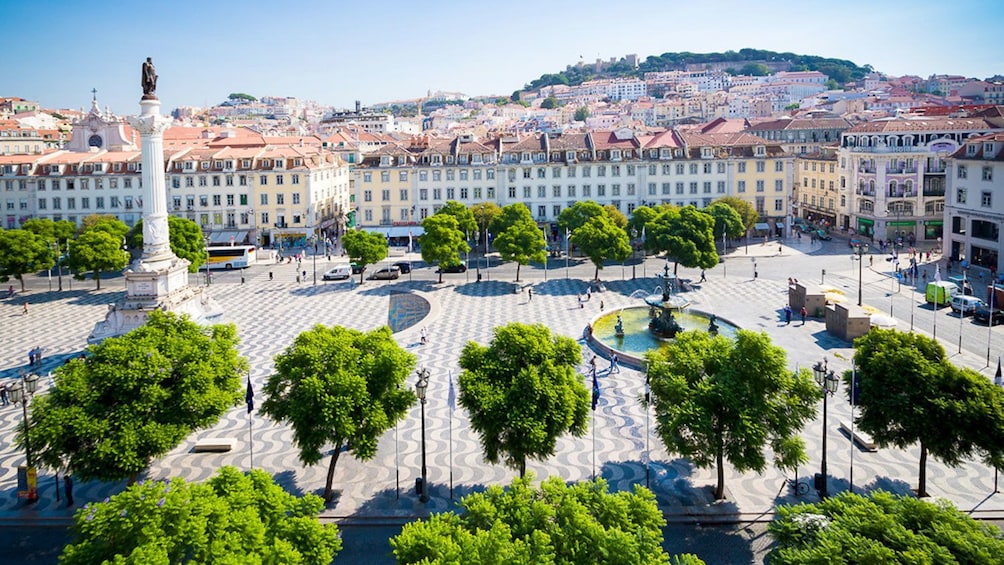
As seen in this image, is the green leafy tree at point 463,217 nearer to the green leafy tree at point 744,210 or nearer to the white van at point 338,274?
the white van at point 338,274

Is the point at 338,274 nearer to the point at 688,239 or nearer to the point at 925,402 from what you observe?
the point at 688,239

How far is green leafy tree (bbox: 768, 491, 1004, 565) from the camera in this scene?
12336mm

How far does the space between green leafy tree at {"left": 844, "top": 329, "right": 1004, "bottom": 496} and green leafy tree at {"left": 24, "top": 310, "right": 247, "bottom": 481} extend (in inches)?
685

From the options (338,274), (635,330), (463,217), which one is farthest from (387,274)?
(635,330)

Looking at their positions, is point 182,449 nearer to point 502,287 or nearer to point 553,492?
point 553,492

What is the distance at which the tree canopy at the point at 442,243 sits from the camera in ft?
177

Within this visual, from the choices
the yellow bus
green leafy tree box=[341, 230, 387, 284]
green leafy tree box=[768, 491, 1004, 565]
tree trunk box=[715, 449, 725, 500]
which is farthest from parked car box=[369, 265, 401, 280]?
green leafy tree box=[768, 491, 1004, 565]

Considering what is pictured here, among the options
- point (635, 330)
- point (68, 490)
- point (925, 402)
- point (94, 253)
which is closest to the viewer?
point (925, 402)

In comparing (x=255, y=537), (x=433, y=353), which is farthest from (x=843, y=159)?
(x=255, y=537)

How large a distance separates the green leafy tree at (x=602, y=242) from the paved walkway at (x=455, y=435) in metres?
2.41

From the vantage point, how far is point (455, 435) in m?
26.9

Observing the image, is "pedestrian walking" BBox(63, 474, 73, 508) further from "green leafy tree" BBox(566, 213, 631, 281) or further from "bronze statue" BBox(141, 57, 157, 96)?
"green leafy tree" BBox(566, 213, 631, 281)

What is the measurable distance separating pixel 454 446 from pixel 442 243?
96.0ft

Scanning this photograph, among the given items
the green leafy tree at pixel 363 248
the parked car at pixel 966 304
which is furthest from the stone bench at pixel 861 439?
the green leafy tree at pixel 363 248
